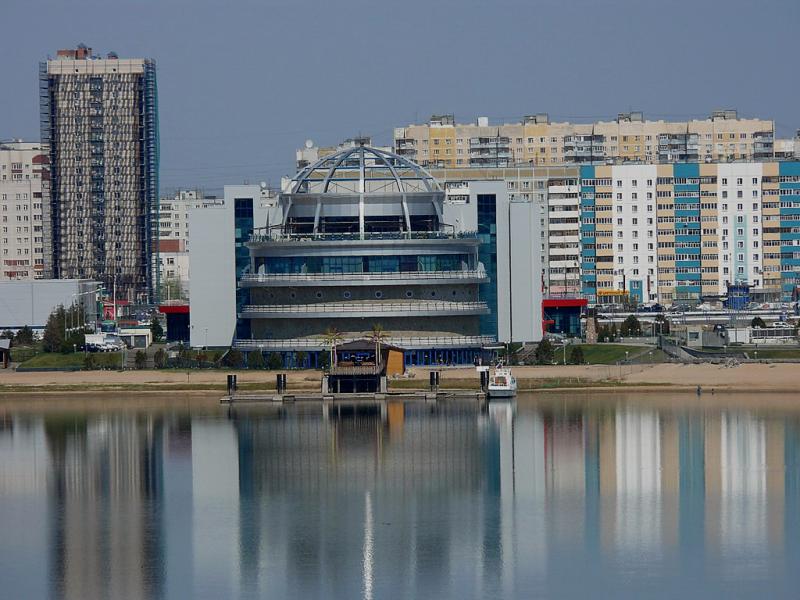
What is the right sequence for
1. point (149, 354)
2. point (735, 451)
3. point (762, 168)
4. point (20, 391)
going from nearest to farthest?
point (735, 451) → point (20, 391) → point (149, 354) → point (762, 168)

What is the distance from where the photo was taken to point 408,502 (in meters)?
59.3

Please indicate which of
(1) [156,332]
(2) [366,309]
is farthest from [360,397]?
(1) [156,332]

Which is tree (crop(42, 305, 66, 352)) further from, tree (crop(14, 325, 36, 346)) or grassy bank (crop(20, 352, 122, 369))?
tree (crop(14, 325, 36, 346))

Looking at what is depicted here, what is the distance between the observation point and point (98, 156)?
181875 mm

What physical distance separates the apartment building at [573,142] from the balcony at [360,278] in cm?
7663

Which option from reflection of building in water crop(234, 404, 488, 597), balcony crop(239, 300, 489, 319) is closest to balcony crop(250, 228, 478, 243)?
balcony crop(239, 300, 489, 319)

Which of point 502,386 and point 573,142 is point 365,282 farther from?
point 573,142

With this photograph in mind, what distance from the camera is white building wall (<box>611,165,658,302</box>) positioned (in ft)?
522

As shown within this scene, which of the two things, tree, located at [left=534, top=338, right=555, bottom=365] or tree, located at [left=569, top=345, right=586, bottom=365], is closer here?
tree, located at [left=569, top=345, right=586, bottom=365]

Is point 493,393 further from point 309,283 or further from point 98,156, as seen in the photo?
point 98,156

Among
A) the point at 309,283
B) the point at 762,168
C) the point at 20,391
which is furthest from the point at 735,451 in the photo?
the point at 762,168

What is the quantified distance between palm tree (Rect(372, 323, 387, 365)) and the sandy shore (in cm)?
248

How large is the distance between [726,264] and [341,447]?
95392mm

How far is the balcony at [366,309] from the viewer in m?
104
